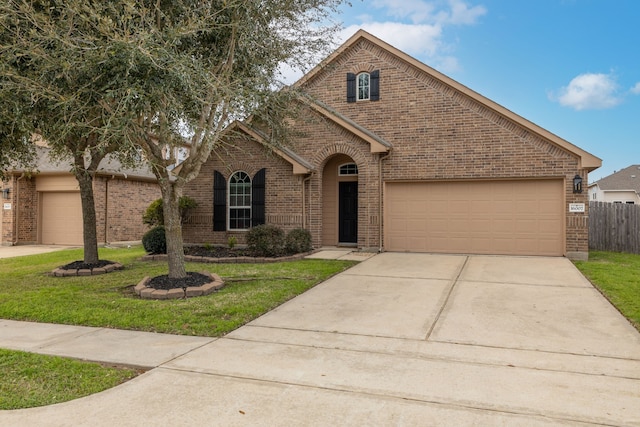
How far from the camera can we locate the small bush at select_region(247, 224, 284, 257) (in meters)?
11.6

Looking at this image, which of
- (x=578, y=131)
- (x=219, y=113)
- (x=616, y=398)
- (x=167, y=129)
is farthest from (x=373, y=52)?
(x=578, y=131)

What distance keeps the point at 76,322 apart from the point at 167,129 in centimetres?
345

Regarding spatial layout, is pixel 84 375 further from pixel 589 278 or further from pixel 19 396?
pixel 589 278

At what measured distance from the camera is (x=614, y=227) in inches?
572

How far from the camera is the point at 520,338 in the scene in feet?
17.1

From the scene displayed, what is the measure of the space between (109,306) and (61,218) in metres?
13.6

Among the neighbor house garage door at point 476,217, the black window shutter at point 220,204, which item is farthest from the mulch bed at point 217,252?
the neighbor house garage door at point 476,217

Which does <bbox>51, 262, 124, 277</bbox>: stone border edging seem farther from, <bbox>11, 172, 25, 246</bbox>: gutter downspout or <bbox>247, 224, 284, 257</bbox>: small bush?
<bbox>11, 172, 25, 246</bbox>: gutter downspout

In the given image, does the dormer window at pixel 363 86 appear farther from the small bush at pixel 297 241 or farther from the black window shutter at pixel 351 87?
the small bush at pixel 297 241

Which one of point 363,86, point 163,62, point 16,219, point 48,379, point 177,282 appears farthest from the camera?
point 16,219

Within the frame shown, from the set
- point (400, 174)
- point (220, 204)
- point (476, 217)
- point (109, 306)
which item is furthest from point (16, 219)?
point (476, 217)

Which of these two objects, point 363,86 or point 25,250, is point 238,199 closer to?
point 363,86

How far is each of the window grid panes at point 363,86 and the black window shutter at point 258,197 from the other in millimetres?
4113

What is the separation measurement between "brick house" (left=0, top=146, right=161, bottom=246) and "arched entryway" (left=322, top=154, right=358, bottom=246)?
8.76m
